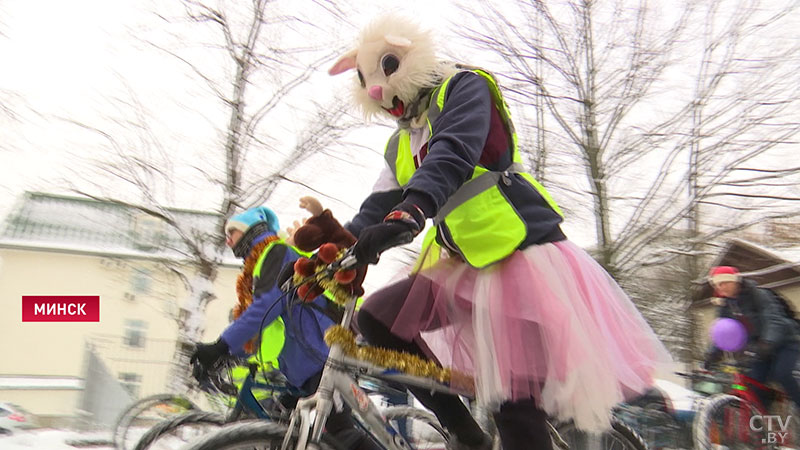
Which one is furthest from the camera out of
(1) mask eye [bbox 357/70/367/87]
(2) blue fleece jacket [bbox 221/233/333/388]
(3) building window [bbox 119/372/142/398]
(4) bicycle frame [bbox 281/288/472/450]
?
(3) building window [bbox 119/372/142/398]

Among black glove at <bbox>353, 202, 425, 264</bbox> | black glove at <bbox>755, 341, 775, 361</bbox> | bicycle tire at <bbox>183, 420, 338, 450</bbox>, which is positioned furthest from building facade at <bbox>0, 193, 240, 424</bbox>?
black glove at <bbox>353, 202, 425, 264</bbox>

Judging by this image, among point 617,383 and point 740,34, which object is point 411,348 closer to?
point 617,383

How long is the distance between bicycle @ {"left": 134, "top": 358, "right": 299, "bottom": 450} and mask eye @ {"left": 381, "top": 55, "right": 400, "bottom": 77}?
140cm

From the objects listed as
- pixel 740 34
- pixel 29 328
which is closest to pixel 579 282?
pixel 740 34

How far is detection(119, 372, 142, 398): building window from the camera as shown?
7.54 m

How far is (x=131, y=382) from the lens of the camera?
8625mm

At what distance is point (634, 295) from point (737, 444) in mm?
4814

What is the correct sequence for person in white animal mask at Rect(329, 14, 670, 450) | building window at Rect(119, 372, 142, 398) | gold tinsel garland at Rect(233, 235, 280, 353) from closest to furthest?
person in white animal mask at Rect(329, 14, 670, 450) → gold tinsel garland at Rect(233, 235, 280, 353) → building window at Rect(119, 372, 142, 398)

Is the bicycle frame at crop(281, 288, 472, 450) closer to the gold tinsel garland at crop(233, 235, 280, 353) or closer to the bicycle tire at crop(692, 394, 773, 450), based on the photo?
the gold tinsel garland at crop(233, 235, 280, 353)

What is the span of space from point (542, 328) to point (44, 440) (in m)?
4.85

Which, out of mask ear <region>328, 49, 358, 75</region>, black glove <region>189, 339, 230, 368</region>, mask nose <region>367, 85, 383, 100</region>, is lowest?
black glove <region>189, 339, 230, 368</region>

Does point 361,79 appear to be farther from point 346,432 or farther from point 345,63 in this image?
point 346,432

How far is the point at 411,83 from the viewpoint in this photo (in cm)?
198

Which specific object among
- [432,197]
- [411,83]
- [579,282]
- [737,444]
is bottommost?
[737,444]
